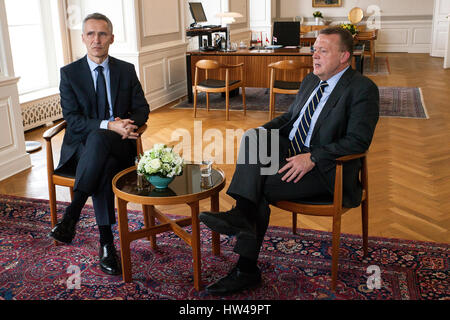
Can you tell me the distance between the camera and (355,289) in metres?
2.44

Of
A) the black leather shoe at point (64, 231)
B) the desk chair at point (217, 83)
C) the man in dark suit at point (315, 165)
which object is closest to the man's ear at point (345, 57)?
the man in dark suit at point (315, 165)

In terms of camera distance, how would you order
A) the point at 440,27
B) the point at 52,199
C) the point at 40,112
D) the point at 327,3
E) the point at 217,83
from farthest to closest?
1. the point at 327,3
2. the point at 440,27
3. the point at 217,83
4. the point at 40,112
5. the point at 52,199

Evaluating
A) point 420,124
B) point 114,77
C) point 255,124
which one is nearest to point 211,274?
point 114,77

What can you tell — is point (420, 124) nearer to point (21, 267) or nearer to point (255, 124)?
point (255, 124)

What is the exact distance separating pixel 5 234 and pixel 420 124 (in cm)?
470

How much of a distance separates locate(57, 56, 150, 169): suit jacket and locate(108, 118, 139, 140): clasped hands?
0.09 m

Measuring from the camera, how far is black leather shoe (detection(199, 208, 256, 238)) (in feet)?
7.79

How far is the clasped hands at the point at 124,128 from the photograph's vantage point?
2865mm

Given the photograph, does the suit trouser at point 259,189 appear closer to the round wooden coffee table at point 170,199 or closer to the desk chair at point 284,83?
the round wooden coffee table at point 170,199

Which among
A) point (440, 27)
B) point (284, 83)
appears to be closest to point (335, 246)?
point (284, 83)

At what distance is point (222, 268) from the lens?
2.68m

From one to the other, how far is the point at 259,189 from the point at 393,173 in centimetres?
216

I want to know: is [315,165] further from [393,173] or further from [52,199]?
[393,173]

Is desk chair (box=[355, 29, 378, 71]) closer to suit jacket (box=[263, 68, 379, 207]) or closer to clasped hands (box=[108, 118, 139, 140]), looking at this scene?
suit jacket (box=[263, 68, 379, 207])
